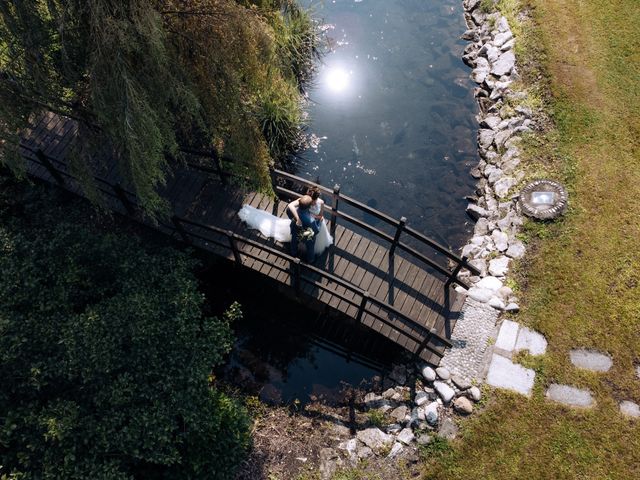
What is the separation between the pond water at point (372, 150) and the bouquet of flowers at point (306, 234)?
9.45ft

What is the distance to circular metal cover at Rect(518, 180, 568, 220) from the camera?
12.5 meters

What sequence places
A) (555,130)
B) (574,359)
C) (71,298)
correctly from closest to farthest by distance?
(71,298) < (574,359) < (555,130)

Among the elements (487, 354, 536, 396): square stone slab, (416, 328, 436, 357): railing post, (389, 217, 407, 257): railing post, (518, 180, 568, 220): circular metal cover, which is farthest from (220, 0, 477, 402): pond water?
(389, 217, 407, 257): railing post

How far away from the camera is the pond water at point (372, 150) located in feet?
38.5

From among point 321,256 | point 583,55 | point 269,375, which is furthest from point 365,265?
point 583,55

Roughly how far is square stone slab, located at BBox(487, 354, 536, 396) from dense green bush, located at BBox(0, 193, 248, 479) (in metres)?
5.92

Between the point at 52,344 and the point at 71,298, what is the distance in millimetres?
1318

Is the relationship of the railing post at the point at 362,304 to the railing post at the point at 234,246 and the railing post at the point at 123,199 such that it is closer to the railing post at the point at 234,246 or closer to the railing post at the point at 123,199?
the railing post at the point at 234,246

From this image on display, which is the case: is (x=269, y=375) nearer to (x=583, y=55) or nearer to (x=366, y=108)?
(x=366, y=108)

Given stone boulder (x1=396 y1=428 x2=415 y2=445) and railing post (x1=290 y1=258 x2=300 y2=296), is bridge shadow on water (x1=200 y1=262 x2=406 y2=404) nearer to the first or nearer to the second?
railing post (x1=290 y1=258 x2=300 y2=296)

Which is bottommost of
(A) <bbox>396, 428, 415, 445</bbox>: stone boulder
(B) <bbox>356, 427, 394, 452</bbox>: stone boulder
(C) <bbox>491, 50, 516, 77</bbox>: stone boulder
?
(B) <bbox>356, 427, 394, 452</bbox>: stone boulder

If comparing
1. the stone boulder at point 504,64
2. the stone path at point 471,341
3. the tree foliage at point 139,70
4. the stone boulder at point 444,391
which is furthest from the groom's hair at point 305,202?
the stone boulder at point 504,64

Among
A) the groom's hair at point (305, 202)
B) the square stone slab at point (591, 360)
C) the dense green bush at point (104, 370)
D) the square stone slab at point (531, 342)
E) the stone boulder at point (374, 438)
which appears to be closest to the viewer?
the dense green bush at point (104, 370)

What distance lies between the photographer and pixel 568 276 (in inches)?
456
